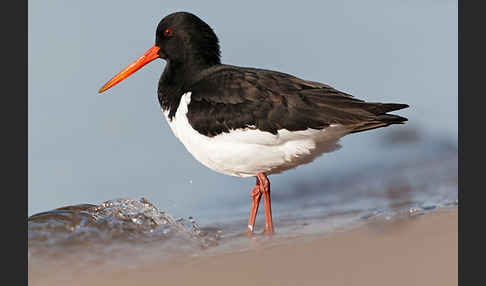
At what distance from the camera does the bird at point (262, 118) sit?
5.27 m

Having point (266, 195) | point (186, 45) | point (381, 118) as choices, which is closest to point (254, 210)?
point (266, 195)

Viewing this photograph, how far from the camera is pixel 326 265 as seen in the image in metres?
4.22

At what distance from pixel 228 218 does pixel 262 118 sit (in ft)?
4.80

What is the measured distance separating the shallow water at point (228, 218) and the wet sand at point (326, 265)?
0.29 m

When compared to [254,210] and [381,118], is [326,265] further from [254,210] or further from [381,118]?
[254,210]

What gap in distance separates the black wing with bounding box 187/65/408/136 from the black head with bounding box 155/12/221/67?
541 millimetres

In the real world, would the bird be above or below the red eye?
below

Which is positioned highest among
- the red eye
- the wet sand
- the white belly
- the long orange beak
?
the red eye

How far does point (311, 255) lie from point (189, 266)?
789 mm

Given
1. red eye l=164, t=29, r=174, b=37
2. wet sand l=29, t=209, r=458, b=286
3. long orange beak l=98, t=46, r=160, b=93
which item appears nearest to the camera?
wet sand l=29, t=209, r=458, b=286

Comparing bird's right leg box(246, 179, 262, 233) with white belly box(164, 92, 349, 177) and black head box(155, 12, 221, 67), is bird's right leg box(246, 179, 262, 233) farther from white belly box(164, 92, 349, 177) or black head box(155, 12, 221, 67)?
black head box(155, 12, 221, 67)

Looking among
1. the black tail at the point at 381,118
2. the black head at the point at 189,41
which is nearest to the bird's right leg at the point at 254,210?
the black tail at the point at 381,118

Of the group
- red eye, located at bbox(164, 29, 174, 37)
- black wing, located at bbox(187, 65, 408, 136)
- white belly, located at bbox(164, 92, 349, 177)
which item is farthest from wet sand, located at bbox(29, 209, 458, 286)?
red eye, located at bbox(164, 29, 174, 37)

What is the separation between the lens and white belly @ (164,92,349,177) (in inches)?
208
